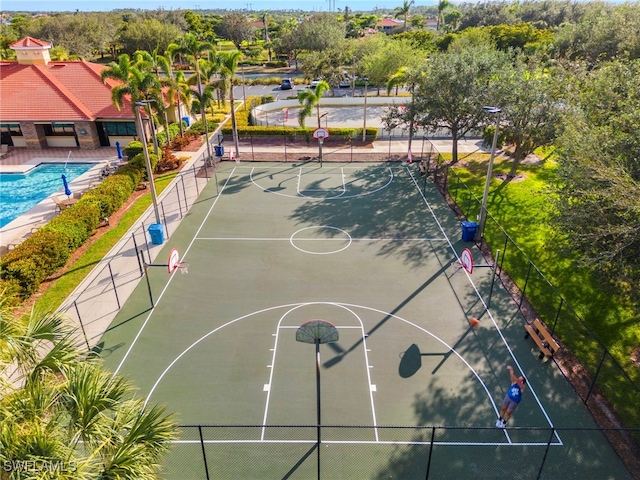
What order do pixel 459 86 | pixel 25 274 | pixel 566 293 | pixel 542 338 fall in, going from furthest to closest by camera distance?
pixel 459 86 → pixel 566 293 → pixel 25 274 → pixel 542 338

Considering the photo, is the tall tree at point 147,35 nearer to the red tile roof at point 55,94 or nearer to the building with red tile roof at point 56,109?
the red tile roof at point 55,94

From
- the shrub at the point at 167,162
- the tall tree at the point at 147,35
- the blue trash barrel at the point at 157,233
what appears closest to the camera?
the blue trash barrel at the point at 157,233

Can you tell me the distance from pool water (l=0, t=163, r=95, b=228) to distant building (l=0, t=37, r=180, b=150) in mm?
3786

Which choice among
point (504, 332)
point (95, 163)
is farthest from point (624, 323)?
point (95, 163)

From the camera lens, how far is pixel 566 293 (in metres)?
17.3

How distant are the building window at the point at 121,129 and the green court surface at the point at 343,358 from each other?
15.5m

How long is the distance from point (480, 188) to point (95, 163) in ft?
89.0

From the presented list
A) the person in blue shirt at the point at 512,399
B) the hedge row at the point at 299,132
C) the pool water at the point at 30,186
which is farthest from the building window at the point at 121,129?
the person in blue shirt at the point at 512,399

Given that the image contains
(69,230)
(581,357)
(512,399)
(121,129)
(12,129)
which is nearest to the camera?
(512,399)

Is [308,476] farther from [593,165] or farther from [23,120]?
[23,120]

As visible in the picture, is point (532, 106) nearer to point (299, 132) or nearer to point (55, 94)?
point (299, 132)

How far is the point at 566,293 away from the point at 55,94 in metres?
37.6

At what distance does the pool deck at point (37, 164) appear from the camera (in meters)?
22.3

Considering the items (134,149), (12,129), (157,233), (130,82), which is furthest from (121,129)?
(157,233)
